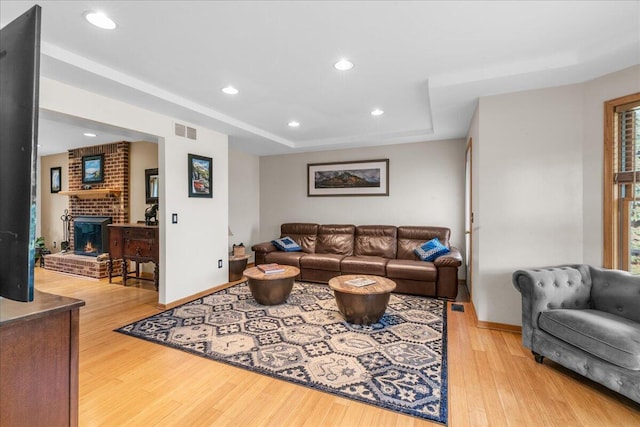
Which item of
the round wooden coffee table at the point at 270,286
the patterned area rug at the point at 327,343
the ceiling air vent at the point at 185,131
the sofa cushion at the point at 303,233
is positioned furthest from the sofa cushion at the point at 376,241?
the ceiling air vent at the point at 185,131

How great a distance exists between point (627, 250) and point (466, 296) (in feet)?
6.25

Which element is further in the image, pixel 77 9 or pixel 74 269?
pixel 74 269

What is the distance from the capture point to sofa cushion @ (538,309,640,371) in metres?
1.78

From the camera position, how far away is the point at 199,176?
4047mm

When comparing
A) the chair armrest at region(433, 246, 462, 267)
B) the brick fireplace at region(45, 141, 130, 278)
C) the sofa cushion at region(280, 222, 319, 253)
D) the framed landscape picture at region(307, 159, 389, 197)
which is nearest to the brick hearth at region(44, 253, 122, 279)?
the brick fireplace at region(45, 141, 130, 278)

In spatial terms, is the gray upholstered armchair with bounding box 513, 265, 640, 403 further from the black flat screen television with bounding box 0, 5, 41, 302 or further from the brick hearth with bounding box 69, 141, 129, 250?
the brick hearth with bounding box 69, 141, 129, 250

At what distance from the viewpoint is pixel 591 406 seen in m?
1.84

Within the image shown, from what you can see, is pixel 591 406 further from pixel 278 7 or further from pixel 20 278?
pixel 278 7

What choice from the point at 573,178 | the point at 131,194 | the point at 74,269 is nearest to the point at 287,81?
the point at 573,178

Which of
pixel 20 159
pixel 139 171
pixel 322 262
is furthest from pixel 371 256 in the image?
pixel 20 159

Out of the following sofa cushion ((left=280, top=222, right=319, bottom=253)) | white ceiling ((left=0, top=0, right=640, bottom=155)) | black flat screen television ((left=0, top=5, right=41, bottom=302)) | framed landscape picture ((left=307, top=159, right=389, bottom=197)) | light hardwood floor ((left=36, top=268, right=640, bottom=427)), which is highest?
white ceiling ((left=0, top=0, right=640, bottom=155))

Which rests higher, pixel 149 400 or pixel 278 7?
pixel 278 7

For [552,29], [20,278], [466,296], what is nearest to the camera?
[20,278]

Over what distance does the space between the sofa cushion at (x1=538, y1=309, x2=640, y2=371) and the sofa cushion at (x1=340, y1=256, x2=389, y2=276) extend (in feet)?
7.17
